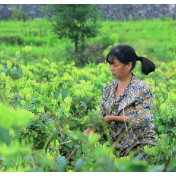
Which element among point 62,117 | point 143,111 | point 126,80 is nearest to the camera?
point 62,117

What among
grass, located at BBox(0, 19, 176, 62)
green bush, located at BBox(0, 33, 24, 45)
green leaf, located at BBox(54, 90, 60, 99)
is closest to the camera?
green leaf, located at BBox(54, 90, 60, 99)

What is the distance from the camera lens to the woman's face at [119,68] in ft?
5.70

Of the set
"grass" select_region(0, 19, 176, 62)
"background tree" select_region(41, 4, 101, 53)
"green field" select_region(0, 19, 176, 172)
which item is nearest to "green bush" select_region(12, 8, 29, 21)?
"grass" select_region(0, 19, 176, 62)

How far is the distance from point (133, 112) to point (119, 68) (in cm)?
29

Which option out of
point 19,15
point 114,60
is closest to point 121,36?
point 19,15

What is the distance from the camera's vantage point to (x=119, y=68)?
1.74m

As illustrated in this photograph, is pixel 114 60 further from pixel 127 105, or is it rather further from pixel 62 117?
pixel 62 117

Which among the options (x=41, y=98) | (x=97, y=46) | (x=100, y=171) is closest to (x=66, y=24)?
(x=97, y=46)

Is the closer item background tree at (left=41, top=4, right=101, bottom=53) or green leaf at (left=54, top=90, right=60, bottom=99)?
green leaf at (left=54, top=90, right=60, bottom=99)

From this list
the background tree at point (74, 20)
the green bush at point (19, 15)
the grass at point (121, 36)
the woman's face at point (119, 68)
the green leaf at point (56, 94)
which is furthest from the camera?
the green bush at point (19, 15)

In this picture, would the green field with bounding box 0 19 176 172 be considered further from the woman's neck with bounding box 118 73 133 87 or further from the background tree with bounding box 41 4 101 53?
the background tree with bounding box 41 4 101 53

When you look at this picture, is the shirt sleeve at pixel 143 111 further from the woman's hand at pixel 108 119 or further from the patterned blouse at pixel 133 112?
the woman's hand at pixel 108 119

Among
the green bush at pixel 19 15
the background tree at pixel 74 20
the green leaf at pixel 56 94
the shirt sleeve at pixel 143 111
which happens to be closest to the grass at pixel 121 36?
the green bush at pixel 19 15

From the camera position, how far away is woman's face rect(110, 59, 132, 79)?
1.74 metres
